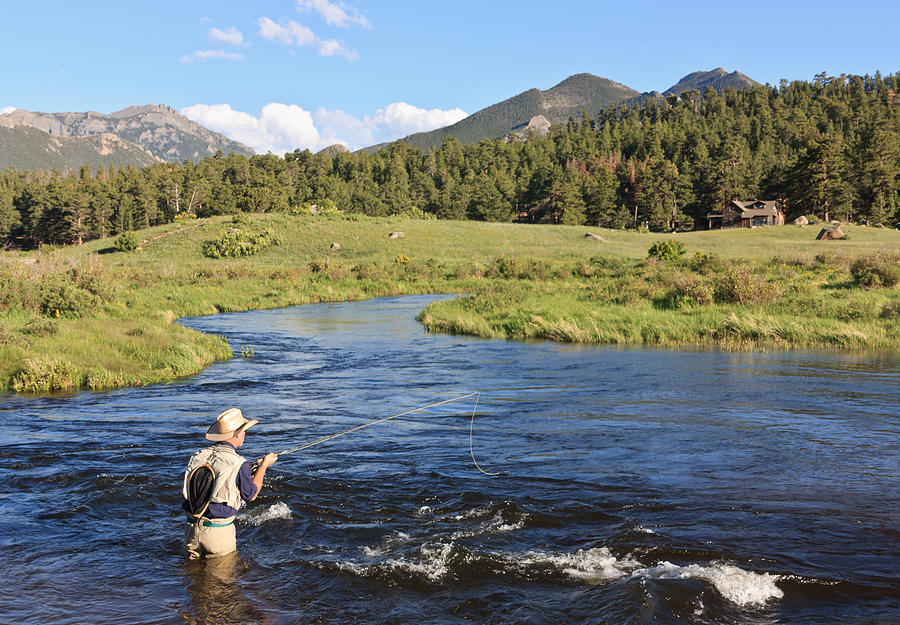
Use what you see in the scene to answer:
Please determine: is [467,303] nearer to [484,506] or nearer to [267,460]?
[484,506]

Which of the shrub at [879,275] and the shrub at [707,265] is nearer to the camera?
the shrub at [879,275]

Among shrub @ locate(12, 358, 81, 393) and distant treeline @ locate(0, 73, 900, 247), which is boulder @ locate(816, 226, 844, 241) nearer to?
distant treeline @ locate(0, 73, 900, 247)

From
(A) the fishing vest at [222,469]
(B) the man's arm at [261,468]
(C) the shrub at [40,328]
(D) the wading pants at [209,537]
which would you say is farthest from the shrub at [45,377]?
(B) the man's arm at [261,468]

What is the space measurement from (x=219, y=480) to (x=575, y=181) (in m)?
126

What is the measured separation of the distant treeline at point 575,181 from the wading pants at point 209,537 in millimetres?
93538

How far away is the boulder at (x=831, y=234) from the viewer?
69200 mm

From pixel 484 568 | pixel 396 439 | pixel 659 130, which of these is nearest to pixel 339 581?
pixel 484 568

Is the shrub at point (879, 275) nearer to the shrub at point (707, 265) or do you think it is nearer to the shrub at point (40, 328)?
the shrub at point (707, 265)

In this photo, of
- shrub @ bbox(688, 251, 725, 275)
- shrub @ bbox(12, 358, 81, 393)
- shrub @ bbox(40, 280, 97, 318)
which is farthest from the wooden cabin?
shrub @ bbox(12, 358, 81, 393)

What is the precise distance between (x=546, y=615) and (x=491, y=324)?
21.6 metres

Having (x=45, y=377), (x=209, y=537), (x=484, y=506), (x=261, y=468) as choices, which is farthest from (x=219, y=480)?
(x=45, y=377)

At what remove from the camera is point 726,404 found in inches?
566

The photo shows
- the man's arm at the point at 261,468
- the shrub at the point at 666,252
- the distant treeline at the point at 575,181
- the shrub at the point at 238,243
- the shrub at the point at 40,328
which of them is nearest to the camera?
the man's arm at the point at 261,468

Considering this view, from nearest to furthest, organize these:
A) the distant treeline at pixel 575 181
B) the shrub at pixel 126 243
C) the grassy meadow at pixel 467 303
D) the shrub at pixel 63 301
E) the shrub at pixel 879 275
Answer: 1. the grassy meadow at pixel 467 303
2. the shrub at pixel 63 301
3. the shrub at pixel 879 275
4. the shrub at pixel 126 243
5. the distant treeline at pixel 575 181
